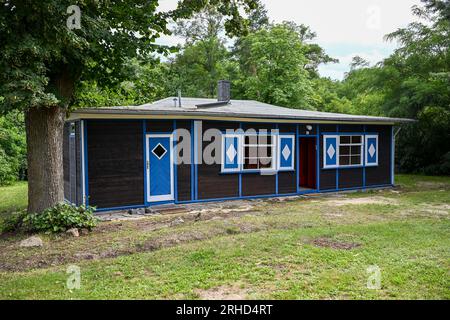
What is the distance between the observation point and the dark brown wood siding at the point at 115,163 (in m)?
9.18

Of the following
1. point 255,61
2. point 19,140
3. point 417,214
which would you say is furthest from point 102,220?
point 255,61

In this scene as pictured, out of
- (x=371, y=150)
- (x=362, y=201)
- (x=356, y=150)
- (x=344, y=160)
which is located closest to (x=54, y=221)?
(x=362, y=201)

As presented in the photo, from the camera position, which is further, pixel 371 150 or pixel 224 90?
pixel 224 90

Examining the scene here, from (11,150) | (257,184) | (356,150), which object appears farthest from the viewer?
(11,150)

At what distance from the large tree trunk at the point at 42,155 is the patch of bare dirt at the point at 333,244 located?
4.78 metres

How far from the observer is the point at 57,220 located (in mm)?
7160

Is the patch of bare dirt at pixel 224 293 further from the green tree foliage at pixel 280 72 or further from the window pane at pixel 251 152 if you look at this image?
the green tree foliage at pixel 280 72

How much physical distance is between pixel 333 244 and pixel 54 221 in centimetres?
477

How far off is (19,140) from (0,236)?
12962mm

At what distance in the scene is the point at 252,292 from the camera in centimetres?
424

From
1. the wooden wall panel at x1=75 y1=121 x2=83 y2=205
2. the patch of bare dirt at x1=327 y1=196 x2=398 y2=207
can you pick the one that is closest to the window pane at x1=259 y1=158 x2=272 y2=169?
the patch of bare dirt at x1=327 y1=196 x2=398 y2=207

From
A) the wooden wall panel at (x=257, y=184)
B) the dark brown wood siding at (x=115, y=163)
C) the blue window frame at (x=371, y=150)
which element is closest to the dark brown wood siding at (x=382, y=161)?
the blue window frame at (x=371, y=150)

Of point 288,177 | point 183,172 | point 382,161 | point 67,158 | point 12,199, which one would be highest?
point 67,158

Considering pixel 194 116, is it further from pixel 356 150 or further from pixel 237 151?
pixel 356 150
